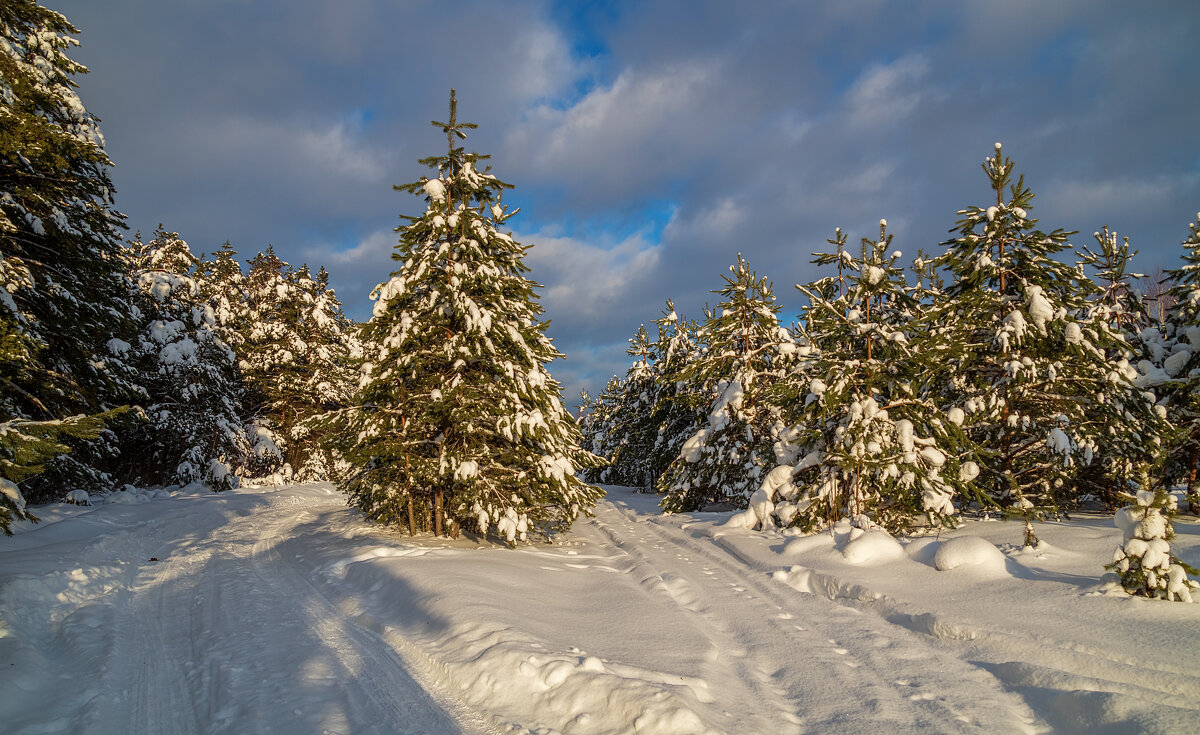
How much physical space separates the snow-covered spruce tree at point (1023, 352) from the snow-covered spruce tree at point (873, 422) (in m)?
1.01

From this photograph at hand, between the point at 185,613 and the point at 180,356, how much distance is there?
21.0 m

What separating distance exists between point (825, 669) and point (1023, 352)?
412 inches

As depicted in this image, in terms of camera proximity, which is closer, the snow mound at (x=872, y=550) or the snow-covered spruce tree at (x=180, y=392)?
the snow mound at (x=872, y=550)

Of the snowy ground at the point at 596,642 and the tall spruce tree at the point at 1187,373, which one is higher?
the tall spruce tree at the point at 1187,373

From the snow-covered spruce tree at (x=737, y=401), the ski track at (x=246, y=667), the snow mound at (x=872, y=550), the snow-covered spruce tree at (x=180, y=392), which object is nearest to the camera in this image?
the ski track at (x=246, y=667)

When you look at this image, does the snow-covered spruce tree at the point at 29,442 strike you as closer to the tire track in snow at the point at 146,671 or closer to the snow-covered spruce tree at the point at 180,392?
the tire track in snow at the point at 146,671

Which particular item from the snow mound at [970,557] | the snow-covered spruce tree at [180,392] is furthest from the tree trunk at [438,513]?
the snow-covered spruce tree at [180,392]

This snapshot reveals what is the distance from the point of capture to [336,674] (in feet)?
17.8

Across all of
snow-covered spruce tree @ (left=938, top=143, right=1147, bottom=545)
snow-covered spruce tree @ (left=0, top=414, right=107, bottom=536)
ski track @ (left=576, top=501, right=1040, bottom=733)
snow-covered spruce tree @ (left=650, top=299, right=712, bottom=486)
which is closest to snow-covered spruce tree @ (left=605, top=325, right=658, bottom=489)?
snow-covered spruce tree @ (left=650, top=299, right=712, bottom=486)

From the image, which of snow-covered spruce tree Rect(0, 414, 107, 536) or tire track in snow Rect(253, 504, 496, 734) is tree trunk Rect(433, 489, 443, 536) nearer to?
tire track in snow Rect(253, 504, 496, 734)

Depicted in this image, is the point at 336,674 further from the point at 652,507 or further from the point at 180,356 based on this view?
the point at 180,356

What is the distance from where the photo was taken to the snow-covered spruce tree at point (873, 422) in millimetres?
11086

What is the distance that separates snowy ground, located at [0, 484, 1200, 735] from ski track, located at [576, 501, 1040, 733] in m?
0.03

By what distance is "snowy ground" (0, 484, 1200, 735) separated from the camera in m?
4.61
